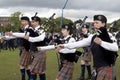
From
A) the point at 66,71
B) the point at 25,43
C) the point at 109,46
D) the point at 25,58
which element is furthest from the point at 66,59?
the point at 25,58

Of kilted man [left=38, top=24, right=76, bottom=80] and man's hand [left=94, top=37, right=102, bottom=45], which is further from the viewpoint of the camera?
kilted man [left=38, top=24, right=76, bottom=80]

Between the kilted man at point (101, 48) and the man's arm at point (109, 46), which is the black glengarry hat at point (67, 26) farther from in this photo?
the man's arm at point (109, 46)

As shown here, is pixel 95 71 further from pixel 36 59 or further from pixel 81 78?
pixel 81 78

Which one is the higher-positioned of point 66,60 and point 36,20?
point 36,20

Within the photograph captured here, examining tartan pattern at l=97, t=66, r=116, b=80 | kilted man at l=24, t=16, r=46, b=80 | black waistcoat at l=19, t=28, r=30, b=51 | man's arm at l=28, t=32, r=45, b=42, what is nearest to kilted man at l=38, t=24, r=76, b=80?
man's arm at l=28, t=32, r=45, b=42

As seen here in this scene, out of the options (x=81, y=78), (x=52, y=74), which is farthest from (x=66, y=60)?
(x=52, y=74)

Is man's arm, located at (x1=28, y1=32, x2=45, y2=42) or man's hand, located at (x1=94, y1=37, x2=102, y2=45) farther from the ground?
man's hand, located at (x1=94, y1=37, x2=102, y2=45)

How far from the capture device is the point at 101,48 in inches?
298

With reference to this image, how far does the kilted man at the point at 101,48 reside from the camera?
7355 mm

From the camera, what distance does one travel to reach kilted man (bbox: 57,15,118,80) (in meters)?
7.36

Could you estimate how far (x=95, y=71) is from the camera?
8.02 meters

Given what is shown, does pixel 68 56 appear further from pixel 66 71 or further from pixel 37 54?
pixel 37 54

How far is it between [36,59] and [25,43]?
39.0 inches

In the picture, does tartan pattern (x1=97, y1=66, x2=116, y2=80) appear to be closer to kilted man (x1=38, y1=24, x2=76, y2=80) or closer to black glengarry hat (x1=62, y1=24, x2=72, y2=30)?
kilted man (x1=38, y1=24, x2=76, y2=80)
